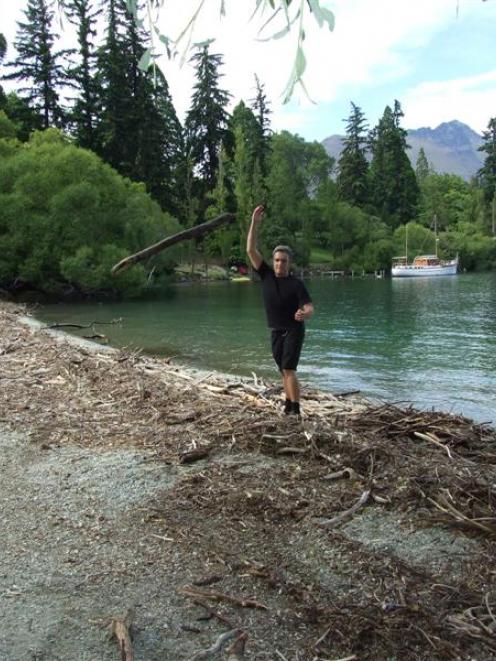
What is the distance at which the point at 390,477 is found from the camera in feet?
18.0

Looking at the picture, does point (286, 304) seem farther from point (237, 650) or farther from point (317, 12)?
point (317, 12)

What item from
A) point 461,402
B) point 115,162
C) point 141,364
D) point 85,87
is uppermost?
point 85,87

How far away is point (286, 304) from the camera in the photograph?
7.49 metres

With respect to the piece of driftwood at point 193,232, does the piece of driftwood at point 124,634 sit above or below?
below

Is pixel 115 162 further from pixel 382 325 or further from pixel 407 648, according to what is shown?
pixel 407 648

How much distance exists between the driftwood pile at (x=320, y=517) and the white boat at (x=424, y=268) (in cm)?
8575

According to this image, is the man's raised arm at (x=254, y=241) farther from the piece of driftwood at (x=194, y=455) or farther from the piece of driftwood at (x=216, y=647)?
the piece of driftwood at (x=216, y=647)

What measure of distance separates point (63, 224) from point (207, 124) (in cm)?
4830

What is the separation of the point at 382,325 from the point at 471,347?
787 cm

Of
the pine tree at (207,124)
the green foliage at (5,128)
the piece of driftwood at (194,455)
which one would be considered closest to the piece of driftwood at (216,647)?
the piece of driftwood at (194,455)

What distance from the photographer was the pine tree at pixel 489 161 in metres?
124

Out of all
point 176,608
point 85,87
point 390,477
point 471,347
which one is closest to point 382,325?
point 471,347

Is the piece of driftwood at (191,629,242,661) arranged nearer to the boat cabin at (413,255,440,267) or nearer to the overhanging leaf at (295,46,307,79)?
the overhanging leaf at (295,46,307,79)

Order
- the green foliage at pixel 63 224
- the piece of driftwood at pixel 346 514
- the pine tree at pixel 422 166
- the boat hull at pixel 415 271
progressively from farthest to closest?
the pine tree at pixel 422 166, the boat hull at pixel 415 271, the green foliage at pixel 63 224, the piece of driftwood at pixel 346 514
